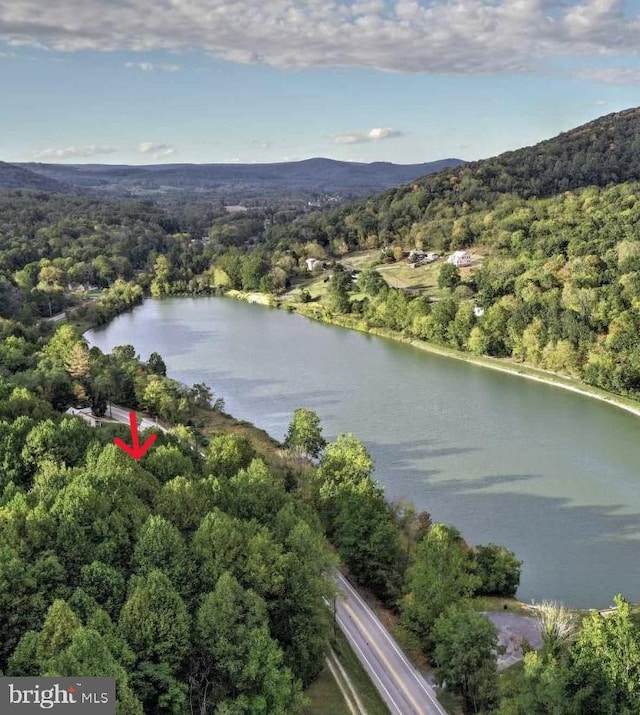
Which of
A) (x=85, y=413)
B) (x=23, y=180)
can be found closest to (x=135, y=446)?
(x=85, y=413)

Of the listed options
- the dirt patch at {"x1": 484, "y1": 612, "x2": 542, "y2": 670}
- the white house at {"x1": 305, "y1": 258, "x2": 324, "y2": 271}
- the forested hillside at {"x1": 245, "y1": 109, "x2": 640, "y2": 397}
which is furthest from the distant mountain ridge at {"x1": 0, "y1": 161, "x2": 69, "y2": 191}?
the dirt patch at {"x1": 484, "y1": 612, "x2": 542, "y2": 670}

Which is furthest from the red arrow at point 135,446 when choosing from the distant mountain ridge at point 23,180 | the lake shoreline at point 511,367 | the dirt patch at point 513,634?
the distant mountain ridge at point 23,180

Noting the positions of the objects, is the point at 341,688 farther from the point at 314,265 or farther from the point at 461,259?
the point at 314,265

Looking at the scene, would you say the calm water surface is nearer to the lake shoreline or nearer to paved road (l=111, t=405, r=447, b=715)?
the lake shoreline

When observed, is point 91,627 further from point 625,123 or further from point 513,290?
point 625,123

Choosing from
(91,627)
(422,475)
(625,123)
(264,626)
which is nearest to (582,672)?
(264,626)

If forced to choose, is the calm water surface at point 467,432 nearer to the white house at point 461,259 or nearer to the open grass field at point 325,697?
the open grass field at point 325,697
